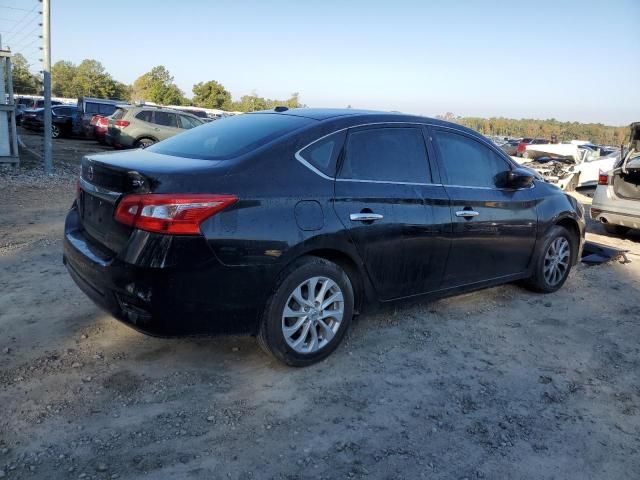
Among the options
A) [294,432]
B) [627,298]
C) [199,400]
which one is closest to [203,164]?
[199,400]

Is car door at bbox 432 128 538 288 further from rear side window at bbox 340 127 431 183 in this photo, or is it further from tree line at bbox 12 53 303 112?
tree line at bbox 12 53 303 112

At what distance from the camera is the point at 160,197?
2.83 m

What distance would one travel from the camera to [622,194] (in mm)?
8305

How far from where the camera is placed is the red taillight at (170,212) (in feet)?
9.24

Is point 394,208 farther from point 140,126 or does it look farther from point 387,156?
point 140,126

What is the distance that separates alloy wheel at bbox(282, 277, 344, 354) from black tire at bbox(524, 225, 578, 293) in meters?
2.50

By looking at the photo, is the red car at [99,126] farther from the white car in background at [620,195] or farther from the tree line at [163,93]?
the tree line at [163,93]

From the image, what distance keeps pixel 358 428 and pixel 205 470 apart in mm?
834

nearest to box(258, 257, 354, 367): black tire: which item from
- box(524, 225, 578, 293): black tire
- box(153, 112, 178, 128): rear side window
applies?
box(524, 225, 578, 293): black tire

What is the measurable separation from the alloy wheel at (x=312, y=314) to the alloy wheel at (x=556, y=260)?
8.78 feet

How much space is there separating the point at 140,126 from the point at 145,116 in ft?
1.65

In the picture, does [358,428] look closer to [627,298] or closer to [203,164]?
[203,164]

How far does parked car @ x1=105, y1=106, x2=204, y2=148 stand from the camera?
1527cm

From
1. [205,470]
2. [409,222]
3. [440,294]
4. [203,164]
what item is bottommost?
[205,470]
